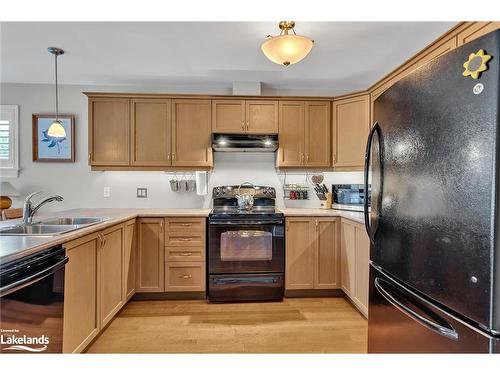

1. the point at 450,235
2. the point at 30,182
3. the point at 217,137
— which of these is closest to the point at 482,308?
the point at 450,235

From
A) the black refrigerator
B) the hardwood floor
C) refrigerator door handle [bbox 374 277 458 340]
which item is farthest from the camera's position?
the hardwood floor

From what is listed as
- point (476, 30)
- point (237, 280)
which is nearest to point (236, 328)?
point (237, 280)

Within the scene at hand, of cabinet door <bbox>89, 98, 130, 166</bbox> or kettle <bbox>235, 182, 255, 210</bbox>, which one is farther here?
kettle <bbox>235, 182, 255, 210</bbox>

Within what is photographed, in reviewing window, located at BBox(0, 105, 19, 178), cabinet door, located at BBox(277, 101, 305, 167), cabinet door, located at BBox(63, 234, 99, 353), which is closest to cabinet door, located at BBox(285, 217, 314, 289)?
cabinet door, located at BBox(277, 101, 305, 167)

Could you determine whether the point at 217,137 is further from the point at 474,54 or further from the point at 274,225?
the point at 474,54

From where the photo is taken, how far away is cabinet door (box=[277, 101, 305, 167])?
3.16m

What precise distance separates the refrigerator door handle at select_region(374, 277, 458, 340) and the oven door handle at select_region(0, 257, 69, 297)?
1.63 meters

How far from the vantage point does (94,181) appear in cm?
337

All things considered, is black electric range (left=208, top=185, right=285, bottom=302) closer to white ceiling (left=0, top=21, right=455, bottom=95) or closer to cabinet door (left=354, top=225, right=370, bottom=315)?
cabinet door (left=354, top=225, right=370, bottom=315)

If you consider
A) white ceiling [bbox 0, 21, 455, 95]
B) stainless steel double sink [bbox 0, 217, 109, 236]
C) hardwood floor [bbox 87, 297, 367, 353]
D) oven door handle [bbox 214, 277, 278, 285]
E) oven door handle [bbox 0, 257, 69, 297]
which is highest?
white ceiling [bbox 0, 21, 455, 95]

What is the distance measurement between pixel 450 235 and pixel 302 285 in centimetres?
210

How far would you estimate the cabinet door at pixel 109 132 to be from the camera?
3.04 meters

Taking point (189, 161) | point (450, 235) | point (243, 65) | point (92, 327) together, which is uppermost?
point (243, 65)

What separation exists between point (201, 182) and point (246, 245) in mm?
1038
